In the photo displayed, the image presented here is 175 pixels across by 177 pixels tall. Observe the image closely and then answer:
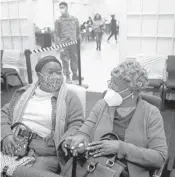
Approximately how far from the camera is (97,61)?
7.34 metres

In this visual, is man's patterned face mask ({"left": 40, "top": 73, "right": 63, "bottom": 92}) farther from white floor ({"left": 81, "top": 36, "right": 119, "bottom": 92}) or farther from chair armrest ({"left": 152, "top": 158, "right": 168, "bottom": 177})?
white floor ({"left": 81, "top": 36, "right": 119, "bottom": 92})

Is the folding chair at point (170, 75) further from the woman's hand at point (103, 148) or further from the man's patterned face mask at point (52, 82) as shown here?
the woman's hand at point (103, 148)

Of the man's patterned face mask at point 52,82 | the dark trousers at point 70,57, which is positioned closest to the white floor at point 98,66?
the dark trousers at point 70,57

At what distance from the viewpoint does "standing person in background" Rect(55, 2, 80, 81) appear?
5.14 metres

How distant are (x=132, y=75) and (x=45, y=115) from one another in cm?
73

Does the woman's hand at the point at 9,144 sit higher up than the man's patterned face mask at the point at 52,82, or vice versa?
the man's patterned face mask at the point at 52,82

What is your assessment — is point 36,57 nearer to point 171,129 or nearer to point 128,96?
point 171,129

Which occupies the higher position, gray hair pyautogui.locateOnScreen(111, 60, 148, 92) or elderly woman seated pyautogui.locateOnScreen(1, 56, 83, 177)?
gray hair pyautogui.locateOnScreen(111, 60, 148, 92)

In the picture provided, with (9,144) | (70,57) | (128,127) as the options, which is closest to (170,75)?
(70,57)

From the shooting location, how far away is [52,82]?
1.92 metres

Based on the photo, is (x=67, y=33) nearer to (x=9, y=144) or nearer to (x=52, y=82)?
(x=52, y=82)

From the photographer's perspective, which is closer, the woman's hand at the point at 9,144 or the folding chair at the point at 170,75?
the woman's hand at the point at 9,144

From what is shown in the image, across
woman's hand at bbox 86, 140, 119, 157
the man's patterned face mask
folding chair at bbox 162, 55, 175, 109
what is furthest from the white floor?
woman's hand at bbox 86, 140, 119, 157

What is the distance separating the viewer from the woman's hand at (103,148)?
1.40 meters
